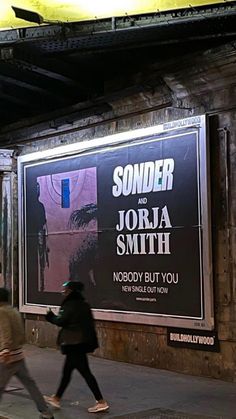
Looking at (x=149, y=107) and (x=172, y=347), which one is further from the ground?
(x=149, y=107)

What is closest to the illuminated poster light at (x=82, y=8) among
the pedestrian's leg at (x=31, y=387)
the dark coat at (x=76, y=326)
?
the dark coat at (x=76, y=326)

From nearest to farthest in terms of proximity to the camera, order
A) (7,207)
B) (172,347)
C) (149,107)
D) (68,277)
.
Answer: (172,347) → (149,107) → (68,277) → (7,207)

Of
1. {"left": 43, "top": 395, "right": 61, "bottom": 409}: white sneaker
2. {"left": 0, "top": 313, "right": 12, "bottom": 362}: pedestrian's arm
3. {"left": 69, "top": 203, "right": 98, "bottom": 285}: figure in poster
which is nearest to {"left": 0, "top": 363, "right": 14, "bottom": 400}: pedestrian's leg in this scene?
{"left": 0, "top": 313, "right": 12, "bottom": 362}: pedestrian's arm

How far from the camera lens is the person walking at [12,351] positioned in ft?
23.0

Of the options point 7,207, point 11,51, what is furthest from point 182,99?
point 7,207

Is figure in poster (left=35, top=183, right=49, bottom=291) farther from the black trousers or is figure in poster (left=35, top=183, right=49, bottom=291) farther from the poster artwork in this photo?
the black trousers

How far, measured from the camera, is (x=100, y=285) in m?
12.2

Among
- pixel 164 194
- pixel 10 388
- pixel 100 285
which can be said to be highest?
A: pixel 164 194

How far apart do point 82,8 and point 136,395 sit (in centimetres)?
686

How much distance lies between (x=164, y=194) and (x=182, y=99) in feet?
5.35

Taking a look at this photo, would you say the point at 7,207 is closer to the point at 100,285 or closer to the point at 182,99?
the point at 100,285

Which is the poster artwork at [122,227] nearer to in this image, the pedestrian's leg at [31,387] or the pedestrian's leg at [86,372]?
the pedestrian's leg at [86,372]

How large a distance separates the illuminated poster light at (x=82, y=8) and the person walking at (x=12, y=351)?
214 inches

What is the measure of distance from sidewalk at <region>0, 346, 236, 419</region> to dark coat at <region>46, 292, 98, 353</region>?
88cm
